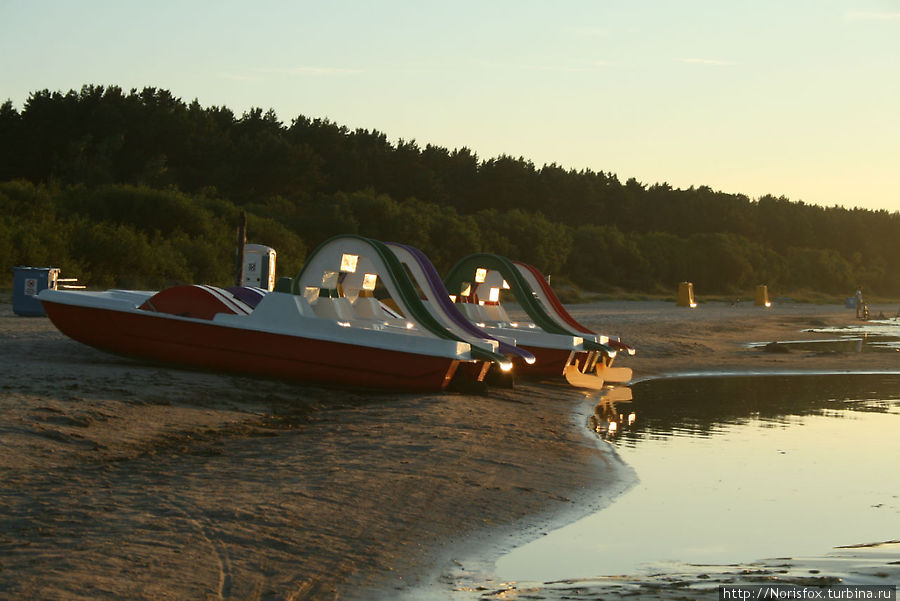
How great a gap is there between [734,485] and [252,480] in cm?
434

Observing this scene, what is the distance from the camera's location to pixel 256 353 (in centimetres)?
1414

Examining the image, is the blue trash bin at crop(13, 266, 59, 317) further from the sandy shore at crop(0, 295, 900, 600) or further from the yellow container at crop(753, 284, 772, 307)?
the yellow container at crop(753, 284, 772, 307)

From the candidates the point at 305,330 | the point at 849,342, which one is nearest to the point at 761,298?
the point at 849,342

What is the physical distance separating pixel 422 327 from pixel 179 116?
55.4 m

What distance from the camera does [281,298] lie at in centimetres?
1422

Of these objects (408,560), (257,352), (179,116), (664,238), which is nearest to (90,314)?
(257,352)

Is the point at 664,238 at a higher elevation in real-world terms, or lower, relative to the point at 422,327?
higher

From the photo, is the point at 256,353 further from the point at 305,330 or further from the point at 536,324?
the point at 536,324

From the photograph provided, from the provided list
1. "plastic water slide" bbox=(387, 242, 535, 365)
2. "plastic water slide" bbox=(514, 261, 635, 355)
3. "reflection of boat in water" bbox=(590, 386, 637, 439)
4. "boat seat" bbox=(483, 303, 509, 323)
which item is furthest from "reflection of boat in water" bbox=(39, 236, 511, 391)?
"plastic water slide" bbox=(514, 261, 635, 355)

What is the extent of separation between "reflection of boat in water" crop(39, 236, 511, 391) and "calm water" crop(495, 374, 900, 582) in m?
2.31

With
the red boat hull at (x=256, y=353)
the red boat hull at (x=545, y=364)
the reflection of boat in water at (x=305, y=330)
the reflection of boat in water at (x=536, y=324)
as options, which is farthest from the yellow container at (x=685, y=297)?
the red boat hull at (x=256, y=353)

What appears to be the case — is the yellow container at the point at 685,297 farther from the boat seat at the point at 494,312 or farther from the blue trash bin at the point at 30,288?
the blue trash bin at the point at 30,288

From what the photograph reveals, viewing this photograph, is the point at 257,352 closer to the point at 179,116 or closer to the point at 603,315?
the point at 603,315

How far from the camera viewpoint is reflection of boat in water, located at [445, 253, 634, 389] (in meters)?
17.6
